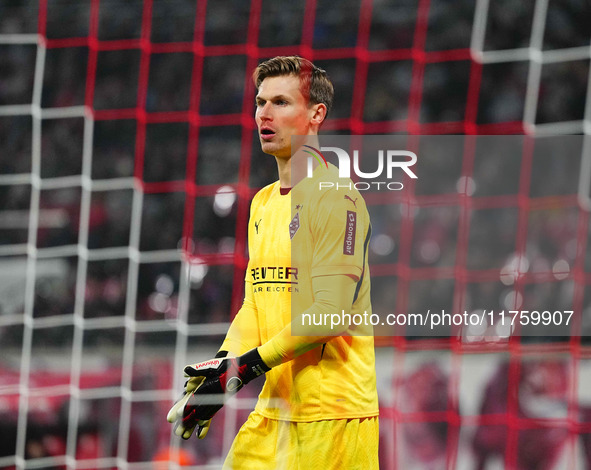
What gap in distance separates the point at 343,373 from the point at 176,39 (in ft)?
12.8

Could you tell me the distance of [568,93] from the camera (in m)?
4.90

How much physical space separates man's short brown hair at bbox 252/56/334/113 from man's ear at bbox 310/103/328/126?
0.01 metres

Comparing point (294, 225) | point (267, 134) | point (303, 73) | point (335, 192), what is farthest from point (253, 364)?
point (303, 73)

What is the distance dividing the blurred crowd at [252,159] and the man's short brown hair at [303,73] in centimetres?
236

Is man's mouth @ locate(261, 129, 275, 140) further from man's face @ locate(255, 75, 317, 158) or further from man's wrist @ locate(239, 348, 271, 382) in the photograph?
man's wrist @ locate(239, 348, 271, 382)

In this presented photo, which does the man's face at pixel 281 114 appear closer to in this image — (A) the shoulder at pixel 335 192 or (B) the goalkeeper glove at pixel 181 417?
(A) the shoulder at pixel 335 192

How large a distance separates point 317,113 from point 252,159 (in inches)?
115

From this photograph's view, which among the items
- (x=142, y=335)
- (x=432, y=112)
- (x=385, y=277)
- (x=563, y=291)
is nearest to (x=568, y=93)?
(x=432, y=112)

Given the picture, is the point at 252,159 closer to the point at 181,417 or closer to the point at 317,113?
the point at 317,113

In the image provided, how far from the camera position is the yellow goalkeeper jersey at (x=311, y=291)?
1.83 metres

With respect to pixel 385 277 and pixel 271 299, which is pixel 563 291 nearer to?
pixel 385 277

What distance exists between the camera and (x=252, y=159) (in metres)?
4.86

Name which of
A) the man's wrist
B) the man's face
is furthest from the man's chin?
the man's wrist

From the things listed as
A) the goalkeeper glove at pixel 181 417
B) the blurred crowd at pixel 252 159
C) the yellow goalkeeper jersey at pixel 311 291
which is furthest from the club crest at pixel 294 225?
the blurred crowd at pixel 252 159
